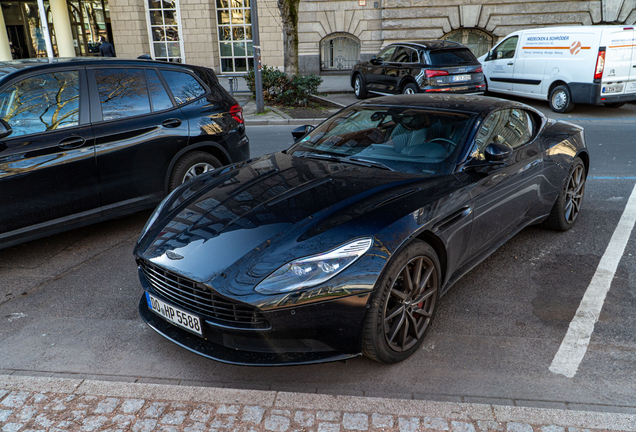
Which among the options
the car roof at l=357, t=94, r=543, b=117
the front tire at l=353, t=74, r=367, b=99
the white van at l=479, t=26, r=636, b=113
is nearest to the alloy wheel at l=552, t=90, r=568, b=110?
the white van at l=479, t=26, r=636, b=113

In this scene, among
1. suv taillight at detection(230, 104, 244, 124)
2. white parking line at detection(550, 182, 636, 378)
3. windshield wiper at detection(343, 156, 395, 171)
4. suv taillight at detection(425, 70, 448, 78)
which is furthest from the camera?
suv taillight at detection(425, 70, 448, 78)

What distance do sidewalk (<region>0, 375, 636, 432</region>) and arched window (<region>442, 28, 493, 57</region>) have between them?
2078cm

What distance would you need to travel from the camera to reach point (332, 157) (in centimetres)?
410

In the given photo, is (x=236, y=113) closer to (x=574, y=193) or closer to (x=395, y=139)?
(x=395, y=139)

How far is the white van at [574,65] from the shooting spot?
11570mm

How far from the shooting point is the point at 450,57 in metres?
12.7

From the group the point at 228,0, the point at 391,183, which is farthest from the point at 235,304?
the point at 228,0

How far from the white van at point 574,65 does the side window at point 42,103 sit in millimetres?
11023

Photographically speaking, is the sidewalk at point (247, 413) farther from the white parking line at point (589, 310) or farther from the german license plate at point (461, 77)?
the german license plate at point (461, 77)

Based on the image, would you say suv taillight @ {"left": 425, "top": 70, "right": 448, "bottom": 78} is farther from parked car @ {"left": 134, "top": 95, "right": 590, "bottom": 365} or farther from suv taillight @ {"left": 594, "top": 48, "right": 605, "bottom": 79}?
parked car @ {"left": 134, "top": 95, "right": 590, "bottom": 365}

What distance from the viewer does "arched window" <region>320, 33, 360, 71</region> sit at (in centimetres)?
2206

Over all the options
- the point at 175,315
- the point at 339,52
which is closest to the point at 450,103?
the point at 175,315

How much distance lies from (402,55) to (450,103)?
983cm

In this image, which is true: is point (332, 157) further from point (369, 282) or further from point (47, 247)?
point (47, 247)
